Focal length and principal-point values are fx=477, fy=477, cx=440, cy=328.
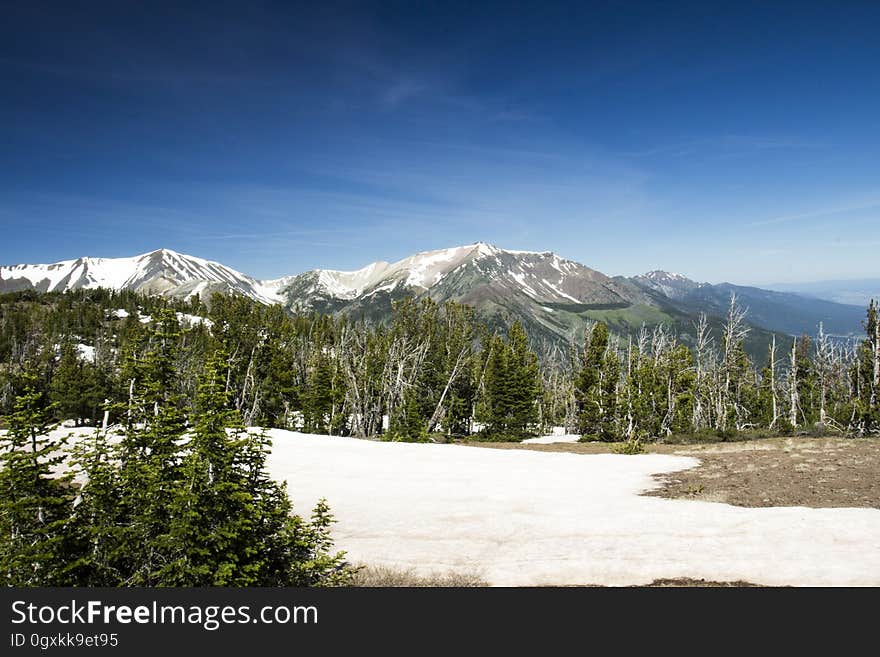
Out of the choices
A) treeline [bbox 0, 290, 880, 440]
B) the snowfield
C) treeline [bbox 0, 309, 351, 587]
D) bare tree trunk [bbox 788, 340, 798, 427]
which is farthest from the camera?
bare tree trunk [bbox 788, 340, 798, 427]

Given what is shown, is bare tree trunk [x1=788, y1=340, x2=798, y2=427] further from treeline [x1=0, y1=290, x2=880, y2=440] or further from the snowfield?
the snowfield

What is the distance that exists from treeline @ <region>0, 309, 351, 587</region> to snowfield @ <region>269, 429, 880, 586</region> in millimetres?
6577

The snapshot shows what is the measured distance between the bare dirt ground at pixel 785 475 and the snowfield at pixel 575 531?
6.03ft

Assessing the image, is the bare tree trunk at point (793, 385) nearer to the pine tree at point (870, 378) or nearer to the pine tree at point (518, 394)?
the pine tree at point (870, 378)

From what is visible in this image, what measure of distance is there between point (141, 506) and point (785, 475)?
2954 centimetres

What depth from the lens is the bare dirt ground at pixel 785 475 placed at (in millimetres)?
20750

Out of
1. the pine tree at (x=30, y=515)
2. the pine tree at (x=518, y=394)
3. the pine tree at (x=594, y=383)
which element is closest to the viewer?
the pine tree at (x=30, y=515)

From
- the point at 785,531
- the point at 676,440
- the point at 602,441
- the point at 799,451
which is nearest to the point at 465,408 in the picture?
the point at 602,441

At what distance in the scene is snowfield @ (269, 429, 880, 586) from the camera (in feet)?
41.7

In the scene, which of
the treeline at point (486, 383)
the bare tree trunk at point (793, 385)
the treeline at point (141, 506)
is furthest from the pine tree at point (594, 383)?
the treeline at point (141, 506)

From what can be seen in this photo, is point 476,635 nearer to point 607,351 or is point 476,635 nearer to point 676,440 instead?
point 676,440

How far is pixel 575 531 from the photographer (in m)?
16.9

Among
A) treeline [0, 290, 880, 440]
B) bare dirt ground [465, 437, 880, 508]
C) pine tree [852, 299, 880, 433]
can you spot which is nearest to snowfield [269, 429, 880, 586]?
bare dirt ground [465, 437, 880, 508]

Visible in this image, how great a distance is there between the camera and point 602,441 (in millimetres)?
52000
